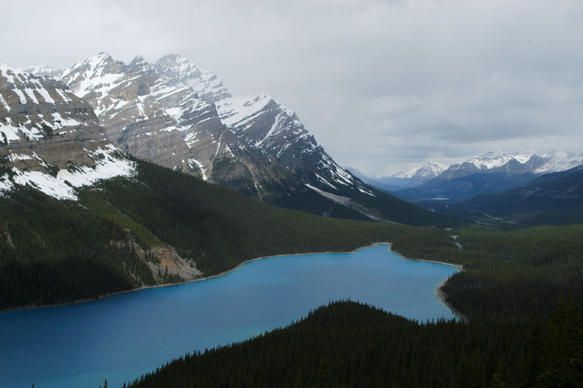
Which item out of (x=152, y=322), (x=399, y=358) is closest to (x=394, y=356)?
(x=399, y=358)

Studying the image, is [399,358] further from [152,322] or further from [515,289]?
Result: [515,289]

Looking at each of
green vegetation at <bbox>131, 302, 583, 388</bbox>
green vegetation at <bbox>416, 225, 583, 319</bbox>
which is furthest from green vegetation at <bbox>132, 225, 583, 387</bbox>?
green vegetation at <bbox>416, 225, 583, 319</bbox>

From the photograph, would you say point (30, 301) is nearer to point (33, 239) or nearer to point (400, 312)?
point (33, 239)

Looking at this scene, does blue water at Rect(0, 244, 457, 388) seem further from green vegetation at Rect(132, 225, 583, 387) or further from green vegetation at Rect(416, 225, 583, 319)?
green vegetation at Rect(132, 225, 583, 387)

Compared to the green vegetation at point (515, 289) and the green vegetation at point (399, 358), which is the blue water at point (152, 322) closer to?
the green vegetation at point (515, 289)

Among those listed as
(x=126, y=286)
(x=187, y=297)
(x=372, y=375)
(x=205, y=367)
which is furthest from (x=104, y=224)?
(x=372, y=375)
